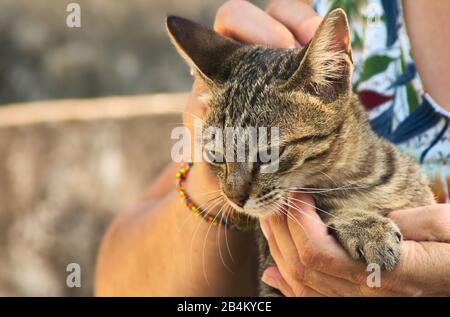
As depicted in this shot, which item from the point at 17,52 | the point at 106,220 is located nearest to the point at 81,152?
the point at 106,220

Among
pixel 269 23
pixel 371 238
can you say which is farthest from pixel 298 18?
pixel 371 238

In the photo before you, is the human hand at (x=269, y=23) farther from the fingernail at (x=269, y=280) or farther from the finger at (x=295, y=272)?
the fingernail at (x=269, y=280)

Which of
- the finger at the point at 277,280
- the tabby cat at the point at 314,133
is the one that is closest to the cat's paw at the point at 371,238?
the tabby cat at the point at 314,133

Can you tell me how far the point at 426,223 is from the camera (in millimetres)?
1514

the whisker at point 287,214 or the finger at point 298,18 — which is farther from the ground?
the finger at point 298,18

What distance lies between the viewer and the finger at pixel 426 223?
149cm

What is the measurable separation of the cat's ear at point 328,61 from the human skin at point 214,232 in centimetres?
28

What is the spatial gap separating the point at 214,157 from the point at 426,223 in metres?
0.50

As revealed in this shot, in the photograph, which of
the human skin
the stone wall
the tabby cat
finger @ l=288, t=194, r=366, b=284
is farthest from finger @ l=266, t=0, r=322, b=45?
the stone wall

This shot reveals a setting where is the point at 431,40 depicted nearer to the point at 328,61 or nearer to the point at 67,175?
the point at 328,61

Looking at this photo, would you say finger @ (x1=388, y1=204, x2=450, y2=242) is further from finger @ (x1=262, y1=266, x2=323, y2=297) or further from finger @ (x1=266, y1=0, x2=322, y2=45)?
finger @ (x1=266, y1=0, x2=322, y2=45)

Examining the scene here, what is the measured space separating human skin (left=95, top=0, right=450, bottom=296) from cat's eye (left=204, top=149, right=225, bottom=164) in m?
0.10
